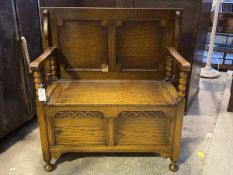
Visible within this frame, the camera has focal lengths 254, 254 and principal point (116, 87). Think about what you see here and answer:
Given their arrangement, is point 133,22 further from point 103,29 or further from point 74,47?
point 74,47

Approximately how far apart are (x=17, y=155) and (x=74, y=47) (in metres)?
0.86

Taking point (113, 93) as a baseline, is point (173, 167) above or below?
below

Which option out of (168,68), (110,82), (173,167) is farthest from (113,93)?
(173,167)

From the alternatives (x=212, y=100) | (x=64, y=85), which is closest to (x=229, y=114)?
(x=212, y=100)

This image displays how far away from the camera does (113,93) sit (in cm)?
161

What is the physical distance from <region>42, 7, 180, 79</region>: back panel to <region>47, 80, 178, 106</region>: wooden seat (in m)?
0.07

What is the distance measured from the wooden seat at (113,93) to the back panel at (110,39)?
0.07 m

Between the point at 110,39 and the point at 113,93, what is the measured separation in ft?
1.24

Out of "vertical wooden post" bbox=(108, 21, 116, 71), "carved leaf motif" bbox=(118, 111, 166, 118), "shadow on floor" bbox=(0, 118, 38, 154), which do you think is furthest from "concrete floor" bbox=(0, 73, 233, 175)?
"vertical wooden post" bbox=(108, 21, 116, 71)

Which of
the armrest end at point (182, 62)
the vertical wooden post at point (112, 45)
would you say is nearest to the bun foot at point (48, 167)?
the vertical wooden post at point (112, 45)

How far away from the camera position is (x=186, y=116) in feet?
7.63

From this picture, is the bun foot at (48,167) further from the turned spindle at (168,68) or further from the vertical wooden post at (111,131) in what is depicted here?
the turned spindle at (168,68)

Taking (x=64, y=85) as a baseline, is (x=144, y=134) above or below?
below

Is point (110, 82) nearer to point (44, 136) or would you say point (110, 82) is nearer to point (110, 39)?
point (110, 39)
